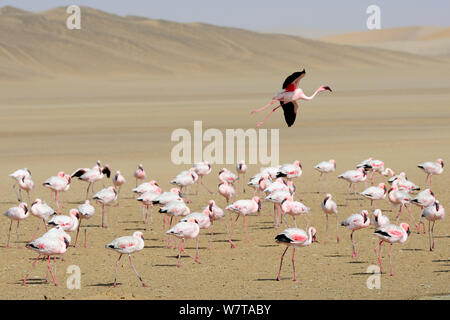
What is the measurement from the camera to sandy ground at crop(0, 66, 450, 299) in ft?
44.4

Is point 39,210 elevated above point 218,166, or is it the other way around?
point 218,166

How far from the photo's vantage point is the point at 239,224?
736 inches

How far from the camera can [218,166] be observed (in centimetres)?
2809

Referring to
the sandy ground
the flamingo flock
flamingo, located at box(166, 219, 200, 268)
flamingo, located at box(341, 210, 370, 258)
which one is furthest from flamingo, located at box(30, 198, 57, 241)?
flamingo, located at box(341, 210, 370, 258)

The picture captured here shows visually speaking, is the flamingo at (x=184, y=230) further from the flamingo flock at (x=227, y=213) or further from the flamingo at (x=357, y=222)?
the flamingo at (x=357, y=222)

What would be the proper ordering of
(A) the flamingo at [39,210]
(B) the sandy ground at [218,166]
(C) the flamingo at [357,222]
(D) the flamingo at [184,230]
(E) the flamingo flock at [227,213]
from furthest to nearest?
(A) the flamingo at [39,210] < (C) the flamingo at [357,222] < (D) the flamingo at [184,230] < (E) the flamingo flock at [227,213] < (B) the sandy ground at [218,166]

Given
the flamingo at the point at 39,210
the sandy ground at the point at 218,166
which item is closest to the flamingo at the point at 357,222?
the sandy ground at the point at 218,166

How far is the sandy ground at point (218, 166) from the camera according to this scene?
44.4 ft

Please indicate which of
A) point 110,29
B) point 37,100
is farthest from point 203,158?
point 110,29

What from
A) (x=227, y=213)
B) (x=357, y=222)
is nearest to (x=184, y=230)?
(x=357, y=222)

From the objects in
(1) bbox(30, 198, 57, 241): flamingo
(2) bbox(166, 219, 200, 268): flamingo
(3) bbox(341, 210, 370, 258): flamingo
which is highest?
(1) bbox(30, 198, 57, 241): flamingo

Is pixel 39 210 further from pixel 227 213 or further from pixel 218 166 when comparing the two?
pixel 218 166

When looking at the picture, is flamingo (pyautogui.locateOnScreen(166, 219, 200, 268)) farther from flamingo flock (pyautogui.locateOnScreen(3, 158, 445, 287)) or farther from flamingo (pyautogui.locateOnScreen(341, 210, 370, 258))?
flamingo (pyautogui.locateOnScreen(341, 210, 370, 258))

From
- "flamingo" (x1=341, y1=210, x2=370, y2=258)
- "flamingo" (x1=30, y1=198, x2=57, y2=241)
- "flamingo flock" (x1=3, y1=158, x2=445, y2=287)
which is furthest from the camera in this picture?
"flamingo" (x1=30, y1=198, x2=57, y2=241)
